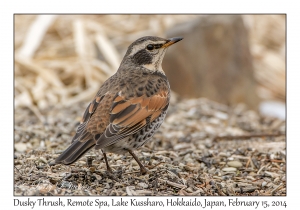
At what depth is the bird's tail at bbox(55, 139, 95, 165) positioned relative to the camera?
615 cm

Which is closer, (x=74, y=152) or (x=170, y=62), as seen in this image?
→ (x=74, y=152)

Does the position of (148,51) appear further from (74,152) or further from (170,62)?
(170,62)

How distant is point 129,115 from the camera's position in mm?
6836

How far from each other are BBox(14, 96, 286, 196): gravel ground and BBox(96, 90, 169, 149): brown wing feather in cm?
64

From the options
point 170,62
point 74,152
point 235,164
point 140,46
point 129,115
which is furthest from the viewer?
point 170,62

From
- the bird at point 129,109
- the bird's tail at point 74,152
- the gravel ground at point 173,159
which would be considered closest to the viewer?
the bird's tail at point 74,152

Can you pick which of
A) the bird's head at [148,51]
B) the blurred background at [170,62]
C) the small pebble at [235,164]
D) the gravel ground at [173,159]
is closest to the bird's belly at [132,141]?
the gravel ground at [173,159]

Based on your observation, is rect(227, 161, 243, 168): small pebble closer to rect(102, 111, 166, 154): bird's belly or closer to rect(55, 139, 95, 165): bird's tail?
rect(102, 111, 166, 154): bird's belly

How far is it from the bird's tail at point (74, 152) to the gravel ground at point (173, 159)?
1.29 ft

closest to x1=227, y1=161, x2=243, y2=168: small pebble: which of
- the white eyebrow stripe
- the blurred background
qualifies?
the white eyebrow stripe

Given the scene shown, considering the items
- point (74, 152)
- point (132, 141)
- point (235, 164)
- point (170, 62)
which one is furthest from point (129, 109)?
point (170, 62)

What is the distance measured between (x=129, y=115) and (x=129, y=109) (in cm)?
12

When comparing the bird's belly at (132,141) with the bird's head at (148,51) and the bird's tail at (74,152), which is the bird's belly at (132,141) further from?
the bird's head at (148,51)

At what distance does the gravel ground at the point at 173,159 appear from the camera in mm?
6652
